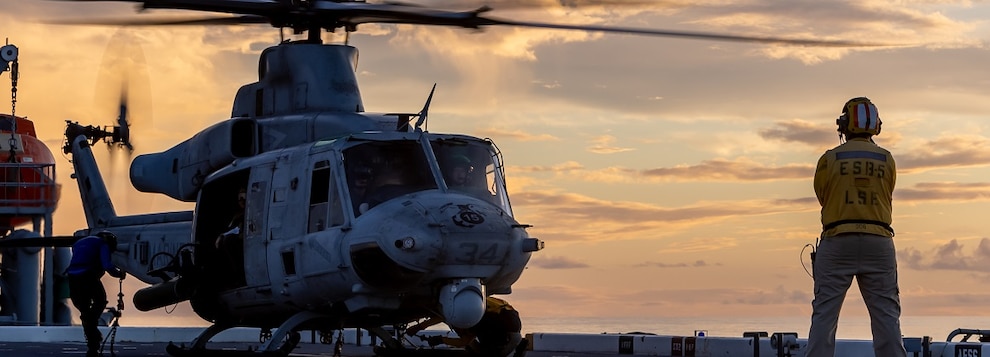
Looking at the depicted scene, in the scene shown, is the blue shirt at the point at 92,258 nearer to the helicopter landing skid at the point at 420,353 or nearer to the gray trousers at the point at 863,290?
the helicopter landing skid at the point at 420,353

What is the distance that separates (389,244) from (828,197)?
13.9 feet

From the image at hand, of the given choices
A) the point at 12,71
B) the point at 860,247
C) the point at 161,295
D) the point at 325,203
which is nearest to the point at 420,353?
the point at 325,203

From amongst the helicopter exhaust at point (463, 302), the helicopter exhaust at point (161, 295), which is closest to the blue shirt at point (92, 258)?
the helicopter exhaust at point (161, 295)

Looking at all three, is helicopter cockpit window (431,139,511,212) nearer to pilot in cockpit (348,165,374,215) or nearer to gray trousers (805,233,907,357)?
pilot in cockpit (348,165,374,215)

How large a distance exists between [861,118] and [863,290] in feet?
4.40

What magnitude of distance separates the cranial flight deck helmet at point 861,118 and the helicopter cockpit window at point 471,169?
462 centimetres

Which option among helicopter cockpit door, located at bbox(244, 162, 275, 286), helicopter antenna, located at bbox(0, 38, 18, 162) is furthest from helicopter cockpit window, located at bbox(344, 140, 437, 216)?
helicopter antenna, located at bbox(0, 38, 18, 162)

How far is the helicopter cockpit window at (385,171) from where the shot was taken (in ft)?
46.1

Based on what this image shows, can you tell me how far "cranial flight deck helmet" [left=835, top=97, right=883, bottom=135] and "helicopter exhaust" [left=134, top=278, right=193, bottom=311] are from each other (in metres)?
8.48

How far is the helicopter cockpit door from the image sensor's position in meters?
15.1

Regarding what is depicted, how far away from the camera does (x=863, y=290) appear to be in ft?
35.4

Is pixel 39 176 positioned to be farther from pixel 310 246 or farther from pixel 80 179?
pixel 310 246

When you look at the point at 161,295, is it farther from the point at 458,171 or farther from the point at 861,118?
the point at 861,118

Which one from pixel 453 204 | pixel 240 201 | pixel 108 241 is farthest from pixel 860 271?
pixel 108 241
